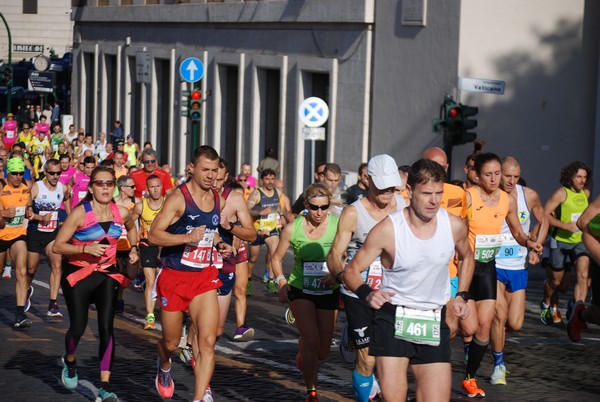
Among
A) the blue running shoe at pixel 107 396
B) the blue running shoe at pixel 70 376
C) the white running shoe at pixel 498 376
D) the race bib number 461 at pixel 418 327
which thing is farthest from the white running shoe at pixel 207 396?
the white running shoe at pixel 498 376

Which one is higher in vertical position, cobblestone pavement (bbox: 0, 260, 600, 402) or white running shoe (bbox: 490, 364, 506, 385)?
white running shoe (bbox: 490, 364, 506, 385)

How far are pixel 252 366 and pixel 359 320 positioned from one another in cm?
290

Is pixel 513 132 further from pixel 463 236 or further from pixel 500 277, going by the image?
pixel 463 236

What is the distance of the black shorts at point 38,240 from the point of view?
49.1ft

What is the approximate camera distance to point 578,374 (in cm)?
1177

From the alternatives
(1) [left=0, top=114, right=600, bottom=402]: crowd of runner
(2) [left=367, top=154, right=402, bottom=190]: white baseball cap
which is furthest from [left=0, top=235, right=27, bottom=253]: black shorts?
(2) [left=367, top=154, right=402, bottom=190]: white baseball cap

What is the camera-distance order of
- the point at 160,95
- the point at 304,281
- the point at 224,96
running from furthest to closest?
the point at 160,95, the point at 224,96, the point at 304,281

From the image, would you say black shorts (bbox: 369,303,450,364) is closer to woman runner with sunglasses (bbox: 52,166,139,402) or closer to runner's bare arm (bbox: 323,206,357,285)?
runner's bare arm (bbox: 323,206,357,285)

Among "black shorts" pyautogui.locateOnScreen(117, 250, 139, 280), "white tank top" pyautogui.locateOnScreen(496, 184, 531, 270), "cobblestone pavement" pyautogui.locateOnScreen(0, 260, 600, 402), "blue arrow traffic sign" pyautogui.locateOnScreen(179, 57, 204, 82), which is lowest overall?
"cobblestone pavement" pyautogui.locateOnScreen(0, 260, 600, 402)

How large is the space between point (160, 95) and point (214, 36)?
550 centimetres

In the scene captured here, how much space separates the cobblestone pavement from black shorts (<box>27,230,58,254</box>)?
0.77m

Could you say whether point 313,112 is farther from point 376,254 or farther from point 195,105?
point 376,254

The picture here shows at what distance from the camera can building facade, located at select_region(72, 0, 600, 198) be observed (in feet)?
82.5

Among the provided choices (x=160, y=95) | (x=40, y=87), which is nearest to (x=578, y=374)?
(x=160, y=95)
